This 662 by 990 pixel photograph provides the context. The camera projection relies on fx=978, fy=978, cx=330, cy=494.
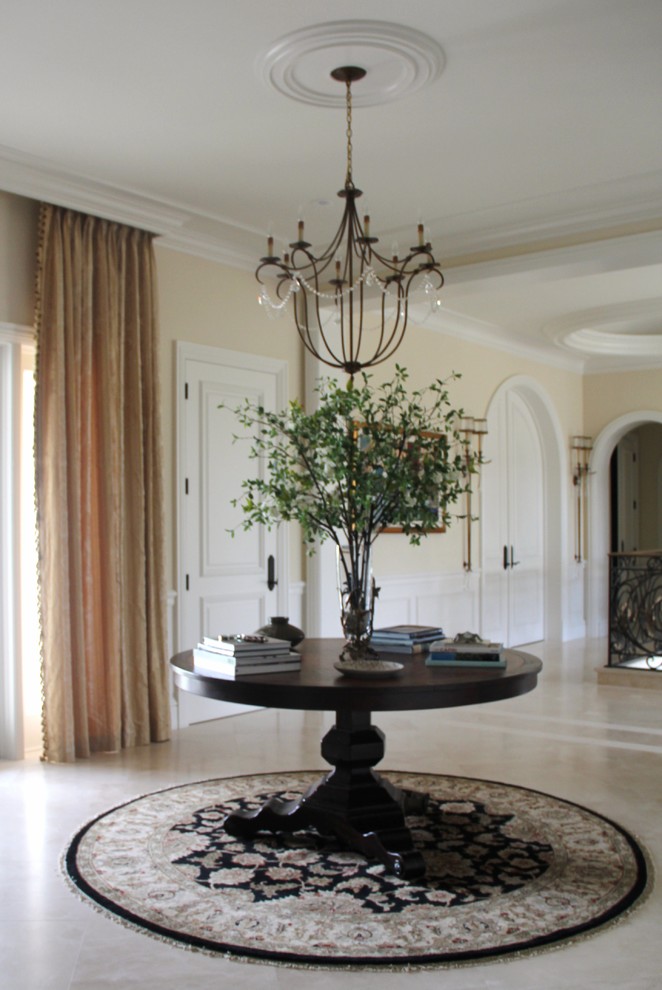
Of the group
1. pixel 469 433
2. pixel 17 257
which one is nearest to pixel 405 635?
pixel 17 257

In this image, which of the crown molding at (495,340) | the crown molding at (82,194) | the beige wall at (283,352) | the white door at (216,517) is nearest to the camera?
the crown molding at (82,194)

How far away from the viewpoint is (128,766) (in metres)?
4.95

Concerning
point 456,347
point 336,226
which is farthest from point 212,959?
point 456,347

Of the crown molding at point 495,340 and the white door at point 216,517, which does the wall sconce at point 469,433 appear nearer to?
the crown molding at point 495,340

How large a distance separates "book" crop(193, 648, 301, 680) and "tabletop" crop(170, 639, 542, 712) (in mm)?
35

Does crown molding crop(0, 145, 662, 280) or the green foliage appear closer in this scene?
the green foliage

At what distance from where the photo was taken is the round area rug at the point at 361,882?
2.87m

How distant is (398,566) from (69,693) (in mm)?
3464

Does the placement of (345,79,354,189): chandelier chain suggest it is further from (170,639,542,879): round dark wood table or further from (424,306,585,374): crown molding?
(424,306,585,374): crown molding

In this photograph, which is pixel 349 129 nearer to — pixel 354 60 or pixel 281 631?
pixel 354 60

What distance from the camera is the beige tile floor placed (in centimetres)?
267

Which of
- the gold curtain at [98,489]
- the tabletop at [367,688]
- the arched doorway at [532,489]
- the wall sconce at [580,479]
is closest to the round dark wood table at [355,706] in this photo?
the tabletop at [367,688]

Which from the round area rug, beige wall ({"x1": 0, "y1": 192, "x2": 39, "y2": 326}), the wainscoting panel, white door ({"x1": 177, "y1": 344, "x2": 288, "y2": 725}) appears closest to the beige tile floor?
the round area rug

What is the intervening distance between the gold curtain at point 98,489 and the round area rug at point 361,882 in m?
1.00
